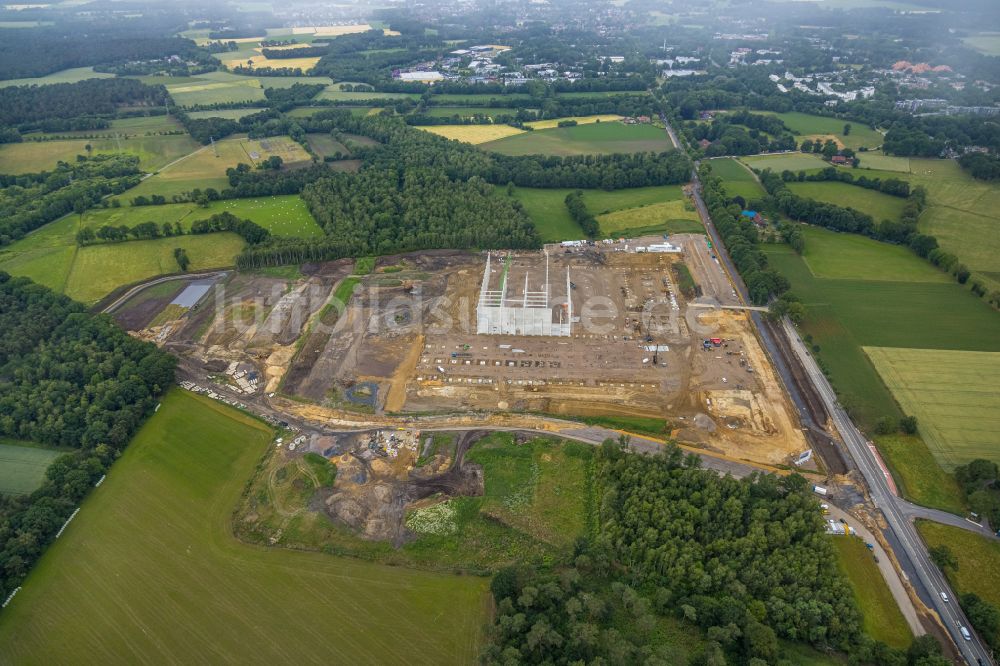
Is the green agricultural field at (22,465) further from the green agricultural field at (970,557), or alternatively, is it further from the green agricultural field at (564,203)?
the green agricultural field at (970,557)

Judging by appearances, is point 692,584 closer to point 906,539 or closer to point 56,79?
point 906,539

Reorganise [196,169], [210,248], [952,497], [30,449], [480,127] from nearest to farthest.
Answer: [952,497] < [30,449] < [210,248] < [196,169] < [480,127]

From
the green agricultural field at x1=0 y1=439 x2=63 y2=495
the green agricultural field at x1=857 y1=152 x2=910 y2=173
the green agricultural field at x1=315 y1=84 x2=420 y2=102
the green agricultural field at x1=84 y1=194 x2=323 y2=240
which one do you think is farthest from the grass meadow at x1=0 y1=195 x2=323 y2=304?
the green agricultural field at x1=857 y1=152 x2=910 y2=173

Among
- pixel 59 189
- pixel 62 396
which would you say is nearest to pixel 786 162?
pixel 62 396

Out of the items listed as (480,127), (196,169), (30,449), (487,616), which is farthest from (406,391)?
(480,127)

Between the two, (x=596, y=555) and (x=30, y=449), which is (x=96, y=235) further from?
(x=596, y=555)

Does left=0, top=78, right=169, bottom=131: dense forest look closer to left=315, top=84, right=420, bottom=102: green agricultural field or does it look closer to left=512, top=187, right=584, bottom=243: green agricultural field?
left=315, top=84, right=420, bottom=102: green agricultural field
